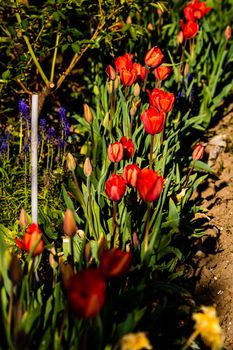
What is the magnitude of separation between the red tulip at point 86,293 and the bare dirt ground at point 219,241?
936 millimetres

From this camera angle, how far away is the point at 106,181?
80.5 inches

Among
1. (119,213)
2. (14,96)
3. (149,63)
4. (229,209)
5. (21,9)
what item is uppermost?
(21,9)

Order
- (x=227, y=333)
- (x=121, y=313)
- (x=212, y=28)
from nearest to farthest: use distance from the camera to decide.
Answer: (x=121, y=313) → (x=227, y=333) → (x=212, y=28)

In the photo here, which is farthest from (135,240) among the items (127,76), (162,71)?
(162,71)

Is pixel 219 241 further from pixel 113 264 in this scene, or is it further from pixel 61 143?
pixel 113 264

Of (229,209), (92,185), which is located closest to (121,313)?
(92,185)

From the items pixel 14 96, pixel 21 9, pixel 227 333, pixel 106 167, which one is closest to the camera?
pixel 227 333

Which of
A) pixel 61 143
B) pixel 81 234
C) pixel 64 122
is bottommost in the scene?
pixel 81 234

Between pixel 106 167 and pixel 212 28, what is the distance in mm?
1854

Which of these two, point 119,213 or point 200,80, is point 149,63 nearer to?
point 119,213

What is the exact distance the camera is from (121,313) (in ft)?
5.14

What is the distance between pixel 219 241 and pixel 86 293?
136cm

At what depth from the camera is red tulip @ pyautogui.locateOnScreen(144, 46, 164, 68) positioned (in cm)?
230

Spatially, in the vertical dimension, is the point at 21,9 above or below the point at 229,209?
above
